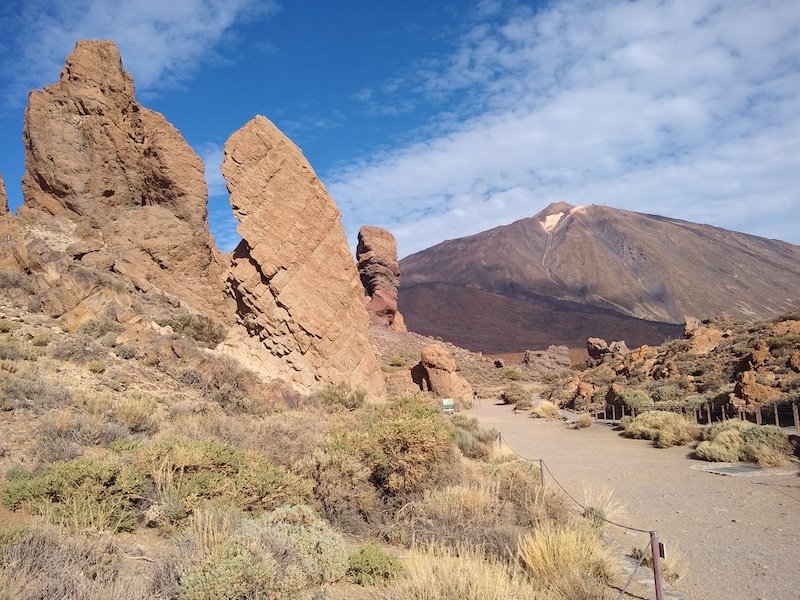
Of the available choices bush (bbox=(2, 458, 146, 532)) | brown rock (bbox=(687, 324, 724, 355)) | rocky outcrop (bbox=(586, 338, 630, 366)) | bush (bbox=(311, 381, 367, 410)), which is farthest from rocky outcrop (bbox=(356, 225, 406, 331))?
bush (bbox=(2, 458, 146, 532))

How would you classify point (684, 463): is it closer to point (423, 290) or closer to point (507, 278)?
point (423, 290)

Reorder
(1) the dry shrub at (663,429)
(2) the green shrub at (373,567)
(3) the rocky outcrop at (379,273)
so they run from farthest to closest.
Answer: (3) the rocky outcrop at (379,273), (1) the dry shrub at (663,429), (2) the green shrub at (373,567)

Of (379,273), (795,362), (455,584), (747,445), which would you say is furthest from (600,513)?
(379,273)

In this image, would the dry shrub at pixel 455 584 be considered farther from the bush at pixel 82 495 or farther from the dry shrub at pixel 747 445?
the dry shrub at pixel 747 445

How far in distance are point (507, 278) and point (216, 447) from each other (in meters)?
110

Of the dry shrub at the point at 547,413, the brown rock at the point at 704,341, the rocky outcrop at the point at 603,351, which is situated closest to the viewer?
the dry shrub at the point at 547,413

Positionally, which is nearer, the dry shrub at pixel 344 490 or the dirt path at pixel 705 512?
the dirt path at pixel 705 512

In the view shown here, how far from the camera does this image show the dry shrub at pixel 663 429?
1314 cm

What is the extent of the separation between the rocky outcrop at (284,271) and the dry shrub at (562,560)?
383 inches

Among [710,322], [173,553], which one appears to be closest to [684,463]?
[173,553]

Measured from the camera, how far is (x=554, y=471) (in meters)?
11.1

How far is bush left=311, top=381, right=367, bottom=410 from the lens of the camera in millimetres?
13031

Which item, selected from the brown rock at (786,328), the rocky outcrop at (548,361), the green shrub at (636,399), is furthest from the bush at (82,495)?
the rocky outcrop at (548,361)

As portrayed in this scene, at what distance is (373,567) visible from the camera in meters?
4.33
